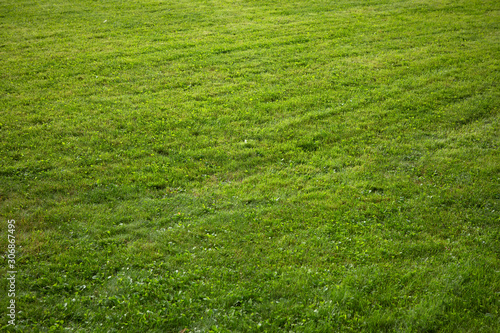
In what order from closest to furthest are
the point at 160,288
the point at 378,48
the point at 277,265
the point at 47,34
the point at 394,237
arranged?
the point at 160,288, the point at 277,265, the point at 394,237, the point at 378,48, the point at 47,34

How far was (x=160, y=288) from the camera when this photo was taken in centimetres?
618

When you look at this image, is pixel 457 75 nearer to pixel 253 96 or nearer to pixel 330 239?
pixel 253 96

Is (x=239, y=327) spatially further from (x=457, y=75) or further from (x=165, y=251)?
(x=457, y=75)

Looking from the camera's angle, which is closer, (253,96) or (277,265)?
(277,265)

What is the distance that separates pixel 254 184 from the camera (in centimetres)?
897

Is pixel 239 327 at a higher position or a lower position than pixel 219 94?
lower

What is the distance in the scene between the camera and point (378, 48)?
54.8ft

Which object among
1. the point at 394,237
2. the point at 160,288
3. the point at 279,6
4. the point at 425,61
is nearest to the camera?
the point at 160,288

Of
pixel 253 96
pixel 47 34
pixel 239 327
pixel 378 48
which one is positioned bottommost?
pixel 239 327

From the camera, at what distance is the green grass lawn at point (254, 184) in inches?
233

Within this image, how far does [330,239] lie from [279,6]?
20.4m

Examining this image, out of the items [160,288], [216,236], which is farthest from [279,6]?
[160,288]

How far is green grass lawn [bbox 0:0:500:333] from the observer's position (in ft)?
19.5

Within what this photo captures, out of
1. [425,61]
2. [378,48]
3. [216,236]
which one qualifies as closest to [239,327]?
[216,236]
